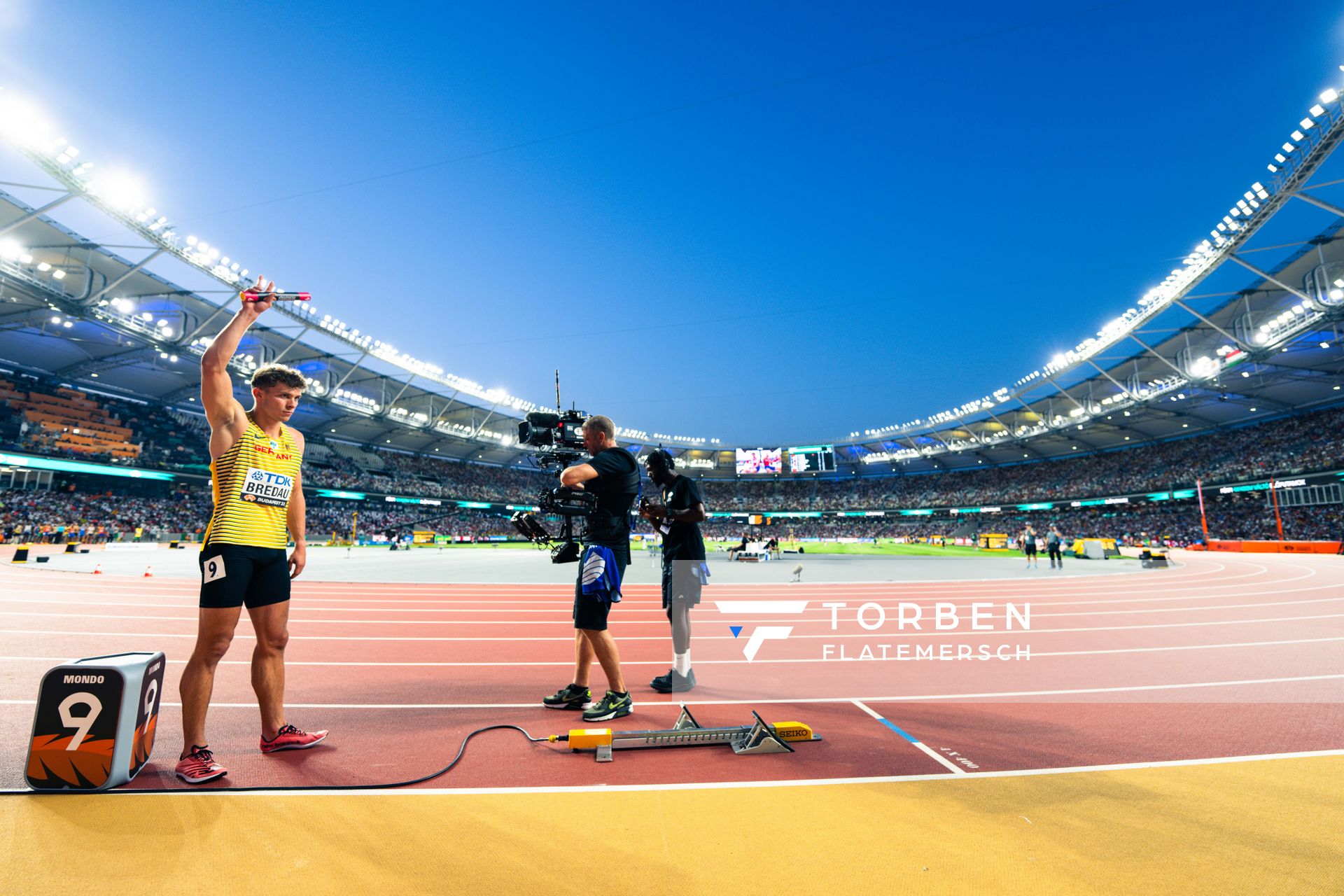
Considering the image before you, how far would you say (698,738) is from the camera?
3.29 metres

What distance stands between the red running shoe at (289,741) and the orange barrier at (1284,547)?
43071 mm

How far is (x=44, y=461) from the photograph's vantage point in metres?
32.8

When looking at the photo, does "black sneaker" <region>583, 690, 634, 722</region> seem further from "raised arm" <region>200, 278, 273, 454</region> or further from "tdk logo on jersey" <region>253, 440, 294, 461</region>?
"raised arm" <region>200, 278, 273, 454</region>

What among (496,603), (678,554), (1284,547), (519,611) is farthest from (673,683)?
(1284,547)

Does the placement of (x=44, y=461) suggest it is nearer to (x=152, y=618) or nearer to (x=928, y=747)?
(x=152, y=618)

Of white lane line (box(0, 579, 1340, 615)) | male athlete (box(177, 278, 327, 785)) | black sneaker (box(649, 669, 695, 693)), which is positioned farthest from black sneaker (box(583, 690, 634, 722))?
white lane line (box(0, 579, 1340, 615))

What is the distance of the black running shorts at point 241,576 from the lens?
9.48 feet

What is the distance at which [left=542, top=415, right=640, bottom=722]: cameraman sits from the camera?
380cm

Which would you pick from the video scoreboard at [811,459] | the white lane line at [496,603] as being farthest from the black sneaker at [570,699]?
the video scoreboard at [811,459]

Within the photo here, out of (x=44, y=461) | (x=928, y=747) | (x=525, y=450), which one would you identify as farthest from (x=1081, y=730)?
(x=525, y=450)

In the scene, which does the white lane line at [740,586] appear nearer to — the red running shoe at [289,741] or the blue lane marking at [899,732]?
the red running shoe at [289,741]

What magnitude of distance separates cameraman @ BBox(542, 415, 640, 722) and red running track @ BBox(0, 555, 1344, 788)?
0.53ft

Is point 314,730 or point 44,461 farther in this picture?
point 44,461

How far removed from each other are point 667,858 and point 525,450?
57.5 meters
